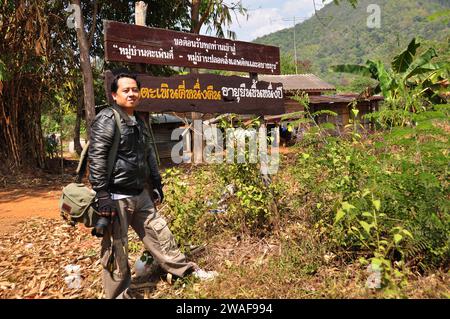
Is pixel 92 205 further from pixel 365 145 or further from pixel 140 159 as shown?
pixel 365 145

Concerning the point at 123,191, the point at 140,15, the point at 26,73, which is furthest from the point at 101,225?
the point at 26,73

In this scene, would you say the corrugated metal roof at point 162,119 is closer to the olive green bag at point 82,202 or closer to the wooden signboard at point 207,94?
the wooden signboard at point 207,94

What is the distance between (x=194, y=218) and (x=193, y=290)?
1.03 meters

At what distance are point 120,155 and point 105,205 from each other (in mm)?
440

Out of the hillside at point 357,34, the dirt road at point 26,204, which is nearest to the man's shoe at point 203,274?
the dirt road at point 26,204

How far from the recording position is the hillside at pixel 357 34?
3996 inches

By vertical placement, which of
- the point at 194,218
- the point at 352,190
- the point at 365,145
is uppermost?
the point at 365,145

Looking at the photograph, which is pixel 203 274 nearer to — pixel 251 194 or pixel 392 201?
pixel 251 194

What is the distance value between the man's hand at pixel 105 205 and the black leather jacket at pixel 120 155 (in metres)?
0.05

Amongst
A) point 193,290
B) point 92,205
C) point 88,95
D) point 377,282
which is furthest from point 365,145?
point 88,95

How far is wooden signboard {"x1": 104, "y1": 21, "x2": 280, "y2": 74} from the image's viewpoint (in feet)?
14.2

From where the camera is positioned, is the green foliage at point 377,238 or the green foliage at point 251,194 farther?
the green foliage at point 251,194

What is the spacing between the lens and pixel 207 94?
5016mm

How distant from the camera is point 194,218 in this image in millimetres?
4164
